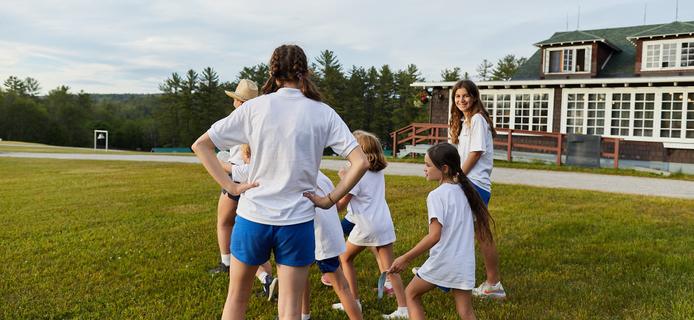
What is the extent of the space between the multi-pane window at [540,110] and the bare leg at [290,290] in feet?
66.5

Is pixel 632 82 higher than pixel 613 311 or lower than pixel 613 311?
higher

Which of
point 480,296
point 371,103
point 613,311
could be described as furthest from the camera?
point 371,103

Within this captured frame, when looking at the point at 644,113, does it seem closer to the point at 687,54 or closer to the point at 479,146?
the point at 687,54

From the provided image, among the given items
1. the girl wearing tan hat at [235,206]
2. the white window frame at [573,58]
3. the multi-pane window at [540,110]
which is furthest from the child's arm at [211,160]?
the white window frame at [573,58]

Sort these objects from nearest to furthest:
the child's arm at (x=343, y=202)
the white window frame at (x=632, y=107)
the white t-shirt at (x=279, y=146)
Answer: the white t-shirt at (x=279, y=146)
the child's arm at (x=343, y=202)
the white window frame at (x=632, y=107)

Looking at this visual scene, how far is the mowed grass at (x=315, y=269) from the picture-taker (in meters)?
3.80

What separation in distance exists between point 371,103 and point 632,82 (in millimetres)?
47297

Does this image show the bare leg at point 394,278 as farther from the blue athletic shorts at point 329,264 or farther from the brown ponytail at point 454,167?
the brown ponytail at point 454,167

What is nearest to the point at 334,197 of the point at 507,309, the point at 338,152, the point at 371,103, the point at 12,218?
the point at 338,152

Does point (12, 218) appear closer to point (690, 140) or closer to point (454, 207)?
point (454, 207)

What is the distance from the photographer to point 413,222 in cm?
703

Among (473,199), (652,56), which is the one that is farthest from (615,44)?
(473,199)

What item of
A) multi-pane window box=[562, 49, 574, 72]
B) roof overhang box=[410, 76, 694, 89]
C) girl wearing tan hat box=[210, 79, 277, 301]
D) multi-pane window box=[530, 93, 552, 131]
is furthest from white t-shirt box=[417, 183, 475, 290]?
multi-pane window box=[562, 49, 574, 72]

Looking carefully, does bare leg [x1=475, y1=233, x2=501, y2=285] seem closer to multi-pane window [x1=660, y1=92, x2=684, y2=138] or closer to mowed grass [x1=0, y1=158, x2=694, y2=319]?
mowed grass [x1=0, y1=158, x2=694, y2=319]
